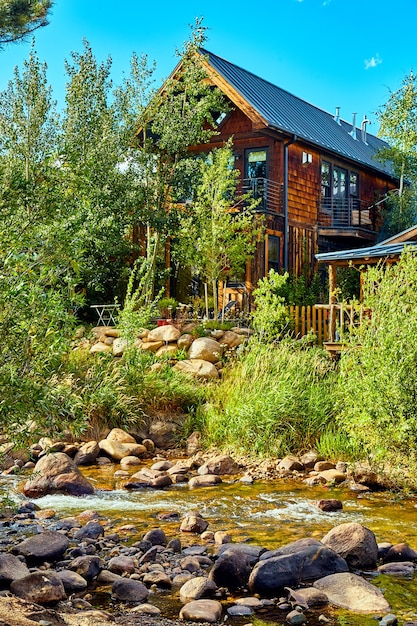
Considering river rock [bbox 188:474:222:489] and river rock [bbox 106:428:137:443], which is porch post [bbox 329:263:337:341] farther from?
river rock [bbox 188:474:222:489]

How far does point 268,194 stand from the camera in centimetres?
2284

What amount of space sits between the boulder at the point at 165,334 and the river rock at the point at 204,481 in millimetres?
6930

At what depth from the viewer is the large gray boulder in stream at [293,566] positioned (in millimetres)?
5566

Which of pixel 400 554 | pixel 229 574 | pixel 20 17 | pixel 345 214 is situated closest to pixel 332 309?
pixel 20 17

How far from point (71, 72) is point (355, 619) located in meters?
20.2

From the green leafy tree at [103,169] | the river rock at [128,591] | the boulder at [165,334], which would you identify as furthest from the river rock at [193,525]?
the green leafy tree at [103,169]

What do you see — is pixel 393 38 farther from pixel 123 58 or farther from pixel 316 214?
pixel 123 58

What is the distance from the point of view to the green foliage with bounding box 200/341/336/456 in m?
11.3

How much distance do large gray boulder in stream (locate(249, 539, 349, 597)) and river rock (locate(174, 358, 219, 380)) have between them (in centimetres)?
849

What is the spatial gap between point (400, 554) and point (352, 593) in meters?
1.21

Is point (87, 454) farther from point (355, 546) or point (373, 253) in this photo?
point (373, 253)

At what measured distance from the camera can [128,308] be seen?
45.1 feet

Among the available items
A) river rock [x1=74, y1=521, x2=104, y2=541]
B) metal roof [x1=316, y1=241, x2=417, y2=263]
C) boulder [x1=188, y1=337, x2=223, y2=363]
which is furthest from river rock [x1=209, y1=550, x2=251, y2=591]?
metal roof [x1=316, y1=241, x2=417, y2=263]

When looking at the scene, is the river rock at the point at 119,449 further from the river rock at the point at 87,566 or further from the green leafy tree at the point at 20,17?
the green leafy tree at the point at 20,17
